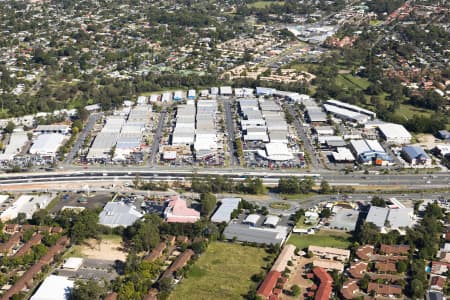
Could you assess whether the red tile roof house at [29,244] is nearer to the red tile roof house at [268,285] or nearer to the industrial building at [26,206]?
the industrial building at [26,206]

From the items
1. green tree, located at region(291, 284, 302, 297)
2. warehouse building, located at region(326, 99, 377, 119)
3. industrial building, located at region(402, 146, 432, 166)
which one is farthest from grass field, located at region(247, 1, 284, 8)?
green tree, located at region(291, 284, 302, 297)

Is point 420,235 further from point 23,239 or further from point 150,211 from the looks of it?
point 23,239

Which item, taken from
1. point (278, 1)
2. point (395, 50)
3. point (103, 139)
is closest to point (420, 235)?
point (103, 139)

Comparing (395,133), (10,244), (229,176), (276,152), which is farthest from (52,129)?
(395,133)

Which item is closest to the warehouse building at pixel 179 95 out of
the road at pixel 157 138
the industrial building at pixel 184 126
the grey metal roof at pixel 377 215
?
the industrial building at pixel 184 126

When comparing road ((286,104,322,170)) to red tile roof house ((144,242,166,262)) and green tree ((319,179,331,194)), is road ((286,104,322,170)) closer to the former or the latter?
green tree ((319,179,331,194))

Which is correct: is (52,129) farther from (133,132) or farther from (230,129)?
(230,129)
